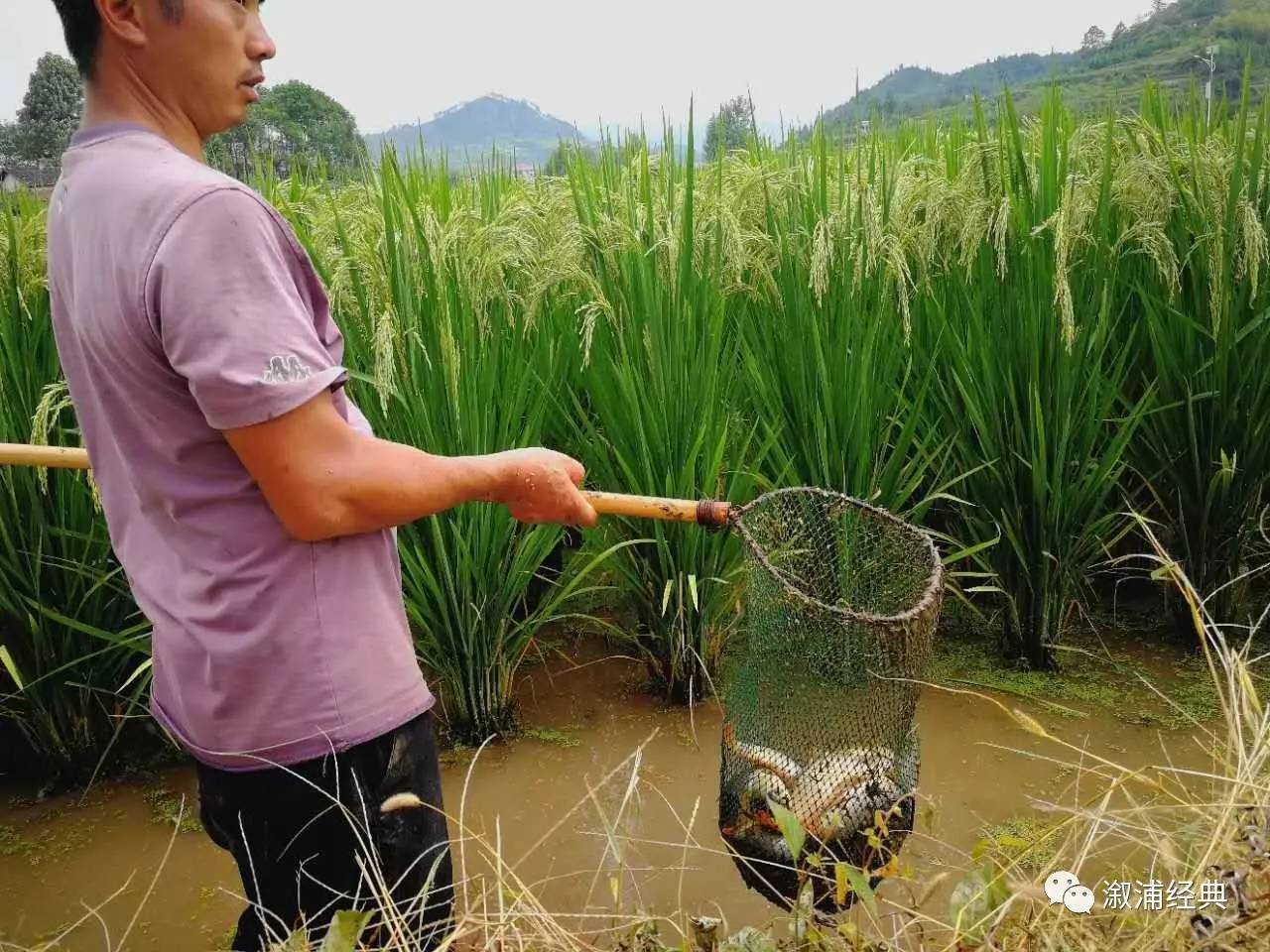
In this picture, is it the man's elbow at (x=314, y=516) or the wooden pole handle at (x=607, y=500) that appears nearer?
the man's elbow at (x=314, y=516)

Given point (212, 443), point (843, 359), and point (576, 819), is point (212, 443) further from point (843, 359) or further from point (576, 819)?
point (843, 359)

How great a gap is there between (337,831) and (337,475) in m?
0.54

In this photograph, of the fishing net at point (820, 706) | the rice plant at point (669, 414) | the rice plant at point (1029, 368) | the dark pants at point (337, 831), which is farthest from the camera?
the rice plant at point (1029, 368)

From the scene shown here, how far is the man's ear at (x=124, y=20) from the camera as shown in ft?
3.47

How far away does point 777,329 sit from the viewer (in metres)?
2.93

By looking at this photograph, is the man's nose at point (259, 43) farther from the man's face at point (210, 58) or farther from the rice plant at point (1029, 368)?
the rice plant at point (1029, 368)

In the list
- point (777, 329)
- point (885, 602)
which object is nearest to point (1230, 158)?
point (777, 329)

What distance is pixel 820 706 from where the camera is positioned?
2145 millimetres

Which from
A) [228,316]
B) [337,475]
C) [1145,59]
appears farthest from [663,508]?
[1145,59]

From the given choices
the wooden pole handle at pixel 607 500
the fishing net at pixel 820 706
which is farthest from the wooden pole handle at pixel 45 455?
the fishing net at pixel 820 706

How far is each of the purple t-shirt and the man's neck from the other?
0.03 m

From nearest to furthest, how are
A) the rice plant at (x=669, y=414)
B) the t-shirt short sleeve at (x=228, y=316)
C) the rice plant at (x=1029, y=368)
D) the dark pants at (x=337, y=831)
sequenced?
the t-shirt short sleeve at (x=228, y=316)
the dark pants at (x=337, y=831)
the rice plant at (x=669, y=414)
the rice plant at (x=1029, y=368)

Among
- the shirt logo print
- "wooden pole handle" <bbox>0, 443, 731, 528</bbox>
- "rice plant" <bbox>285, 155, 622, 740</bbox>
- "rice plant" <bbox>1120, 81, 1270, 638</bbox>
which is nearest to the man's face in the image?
the shirt logo print

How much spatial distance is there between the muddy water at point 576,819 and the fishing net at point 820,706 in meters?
0.15
